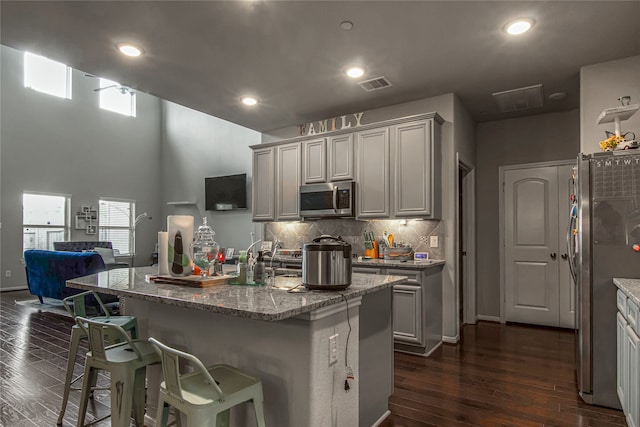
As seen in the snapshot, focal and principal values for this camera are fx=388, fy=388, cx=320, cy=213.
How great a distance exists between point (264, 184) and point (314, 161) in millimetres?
952

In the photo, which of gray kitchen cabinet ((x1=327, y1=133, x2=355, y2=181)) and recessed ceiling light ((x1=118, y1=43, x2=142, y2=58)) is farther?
gray kitchen cabinet ((x1=327, y1=133, x2=355, y2=181))

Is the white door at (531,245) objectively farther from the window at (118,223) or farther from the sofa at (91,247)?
the window at (118,223)

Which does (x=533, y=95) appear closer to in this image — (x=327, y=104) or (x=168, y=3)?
(x=327, y=104)

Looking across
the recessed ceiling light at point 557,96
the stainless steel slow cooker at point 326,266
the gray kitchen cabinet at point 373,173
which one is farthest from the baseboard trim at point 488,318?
the stainless steel slow cooker at point 326,266

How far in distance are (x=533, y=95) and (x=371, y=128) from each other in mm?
1796

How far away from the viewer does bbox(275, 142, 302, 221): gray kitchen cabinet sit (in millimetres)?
5254

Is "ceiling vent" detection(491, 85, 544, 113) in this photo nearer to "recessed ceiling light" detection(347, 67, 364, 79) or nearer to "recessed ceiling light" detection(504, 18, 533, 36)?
"recessed ceiling light" detection(504, 18, 533, 36)

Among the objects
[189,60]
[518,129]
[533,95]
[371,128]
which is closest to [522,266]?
[518,129]

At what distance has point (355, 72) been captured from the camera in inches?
149

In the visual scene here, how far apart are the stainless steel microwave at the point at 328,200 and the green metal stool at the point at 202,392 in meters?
3.11

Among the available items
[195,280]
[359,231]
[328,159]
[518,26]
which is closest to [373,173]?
[328,159]

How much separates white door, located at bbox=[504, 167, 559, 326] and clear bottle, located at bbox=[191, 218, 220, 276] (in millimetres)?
4252

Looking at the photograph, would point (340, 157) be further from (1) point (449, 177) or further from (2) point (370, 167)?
(1) point (449, 177)

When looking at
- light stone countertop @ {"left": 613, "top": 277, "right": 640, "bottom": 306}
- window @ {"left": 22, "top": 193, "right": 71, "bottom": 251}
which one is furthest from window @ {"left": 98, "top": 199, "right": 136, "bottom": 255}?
light stone countertop @ {"left": 613, "top": 277, "right": 640, "bottom": 306}
